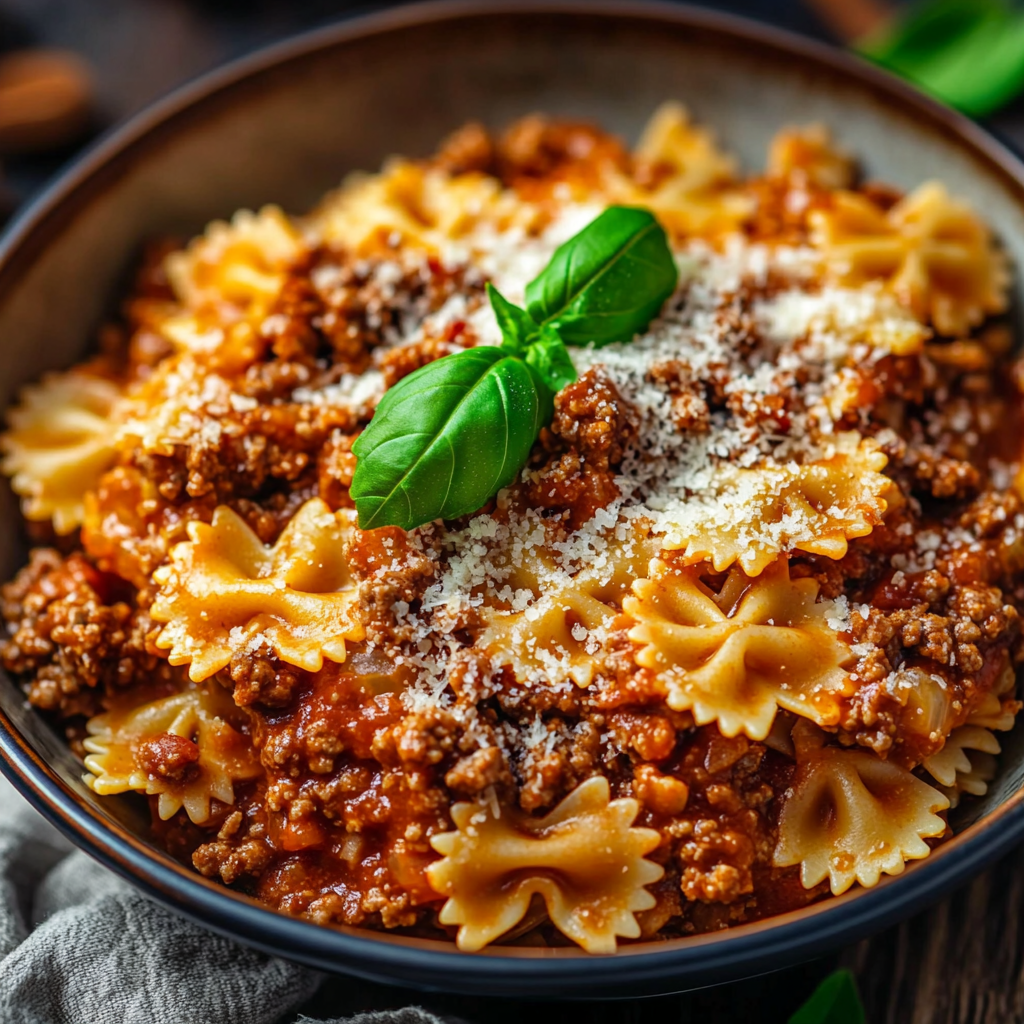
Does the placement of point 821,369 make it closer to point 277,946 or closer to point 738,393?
point 738,393

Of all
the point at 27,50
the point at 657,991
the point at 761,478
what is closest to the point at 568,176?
the point at 761,478

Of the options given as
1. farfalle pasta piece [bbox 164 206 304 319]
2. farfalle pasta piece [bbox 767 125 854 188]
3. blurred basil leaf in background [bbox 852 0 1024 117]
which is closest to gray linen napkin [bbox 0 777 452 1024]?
farfalle pasta piece [bbox 164 206 304 319]

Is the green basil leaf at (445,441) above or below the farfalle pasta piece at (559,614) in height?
above

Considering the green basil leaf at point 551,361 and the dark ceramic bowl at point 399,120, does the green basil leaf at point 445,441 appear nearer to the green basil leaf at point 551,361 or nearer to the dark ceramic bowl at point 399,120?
the green basil leaf at point 551,361

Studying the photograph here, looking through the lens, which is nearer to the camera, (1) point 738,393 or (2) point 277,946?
(2) point 277,946

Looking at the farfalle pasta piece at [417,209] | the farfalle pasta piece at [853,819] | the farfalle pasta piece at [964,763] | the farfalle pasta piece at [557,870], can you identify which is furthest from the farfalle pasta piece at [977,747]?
the farfalle pasta piece at [417,209]

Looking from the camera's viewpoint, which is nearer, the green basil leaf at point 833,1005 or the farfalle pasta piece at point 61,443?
the green basil leaf at point 833,1005
